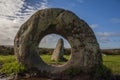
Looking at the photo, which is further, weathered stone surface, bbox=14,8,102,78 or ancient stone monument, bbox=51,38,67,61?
ancient stone monument, bbox=51,38,67,61

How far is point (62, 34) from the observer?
17.6 m

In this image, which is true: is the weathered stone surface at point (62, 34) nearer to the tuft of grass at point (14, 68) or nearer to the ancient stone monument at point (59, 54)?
the tuft of grass at point (14, 68)

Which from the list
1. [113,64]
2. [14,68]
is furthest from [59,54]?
[14,68]

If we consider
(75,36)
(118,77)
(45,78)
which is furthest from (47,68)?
(118,77)

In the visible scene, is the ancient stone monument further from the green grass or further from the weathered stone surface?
the weathered stone surface

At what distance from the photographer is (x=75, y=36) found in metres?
17.1

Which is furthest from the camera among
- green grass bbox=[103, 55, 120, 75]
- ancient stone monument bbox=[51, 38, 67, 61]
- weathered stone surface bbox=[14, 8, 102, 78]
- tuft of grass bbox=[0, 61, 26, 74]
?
ancient stone monument bbox=[51, 38, 67, 61]

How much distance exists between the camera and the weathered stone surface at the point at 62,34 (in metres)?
16.8

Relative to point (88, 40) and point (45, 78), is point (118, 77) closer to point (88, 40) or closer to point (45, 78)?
point (88, 40)

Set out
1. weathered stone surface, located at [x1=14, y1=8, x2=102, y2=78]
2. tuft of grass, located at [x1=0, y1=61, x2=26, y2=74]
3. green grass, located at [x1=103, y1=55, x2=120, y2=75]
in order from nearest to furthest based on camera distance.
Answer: weathered stone surface, located at [x1=14, y1=8, x2=102, y2=78]
tuft of grass, located at [x1=0, y1=61, x2=26, y2=74]
green grass, located at [x1=103, y1=55, x2=120, y2=75]

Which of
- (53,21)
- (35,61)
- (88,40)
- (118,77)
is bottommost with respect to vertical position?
(118,77)

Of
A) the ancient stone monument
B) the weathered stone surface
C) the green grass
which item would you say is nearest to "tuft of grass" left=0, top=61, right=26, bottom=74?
the weathered stone surface

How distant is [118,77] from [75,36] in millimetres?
3750

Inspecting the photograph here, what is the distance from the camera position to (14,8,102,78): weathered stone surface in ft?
55.2
